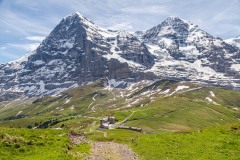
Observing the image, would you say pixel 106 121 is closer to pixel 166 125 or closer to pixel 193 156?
pixel 166 125

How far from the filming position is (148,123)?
591 feet

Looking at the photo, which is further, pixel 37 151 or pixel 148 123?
pixel 148 123

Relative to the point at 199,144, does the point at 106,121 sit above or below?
below

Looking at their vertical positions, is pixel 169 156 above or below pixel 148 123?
above

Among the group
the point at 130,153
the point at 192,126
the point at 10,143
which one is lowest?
the point at 192,126

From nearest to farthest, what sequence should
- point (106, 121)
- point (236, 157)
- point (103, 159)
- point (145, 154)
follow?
point (236, 157) < point (103, 159) < point (145, 154) < point (106, 121)

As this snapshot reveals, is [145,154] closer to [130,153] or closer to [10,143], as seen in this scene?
[130,153]

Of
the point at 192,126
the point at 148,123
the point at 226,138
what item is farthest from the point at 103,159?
the point at 192,126

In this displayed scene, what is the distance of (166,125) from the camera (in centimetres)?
18188

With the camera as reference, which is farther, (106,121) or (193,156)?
(106,121)

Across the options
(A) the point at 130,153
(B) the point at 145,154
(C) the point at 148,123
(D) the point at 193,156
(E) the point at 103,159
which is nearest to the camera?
(D) the point at 193,156

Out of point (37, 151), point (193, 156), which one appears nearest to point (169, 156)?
point (193, 156)

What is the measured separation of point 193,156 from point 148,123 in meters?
143

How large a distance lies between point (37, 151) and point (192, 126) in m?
167
